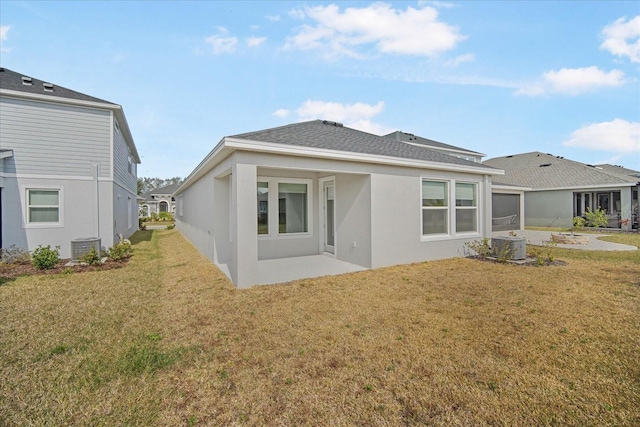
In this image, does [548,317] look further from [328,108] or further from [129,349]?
[328,108]

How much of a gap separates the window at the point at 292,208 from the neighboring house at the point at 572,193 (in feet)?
47.3

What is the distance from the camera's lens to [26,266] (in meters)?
8.42

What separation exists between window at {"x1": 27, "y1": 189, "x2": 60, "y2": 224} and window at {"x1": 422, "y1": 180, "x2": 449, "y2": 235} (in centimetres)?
1192

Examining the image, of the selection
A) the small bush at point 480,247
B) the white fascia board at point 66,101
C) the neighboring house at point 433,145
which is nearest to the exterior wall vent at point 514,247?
the small bush at point 480,247

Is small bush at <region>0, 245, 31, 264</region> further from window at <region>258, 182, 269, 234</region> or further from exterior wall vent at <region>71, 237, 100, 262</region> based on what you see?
window at <region>258, 182, 269, 234</region>

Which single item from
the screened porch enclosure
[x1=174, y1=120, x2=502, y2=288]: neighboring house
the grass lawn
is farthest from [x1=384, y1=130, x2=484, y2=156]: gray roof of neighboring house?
the grass lawn

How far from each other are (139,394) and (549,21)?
1409cm

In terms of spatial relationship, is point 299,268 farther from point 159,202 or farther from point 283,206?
point 159,202

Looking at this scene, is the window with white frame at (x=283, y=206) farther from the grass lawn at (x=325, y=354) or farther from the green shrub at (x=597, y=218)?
the green shrub at (x=597, y=218)

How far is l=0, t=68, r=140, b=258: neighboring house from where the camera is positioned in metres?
9.34

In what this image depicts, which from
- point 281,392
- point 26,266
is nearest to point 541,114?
point 281,392

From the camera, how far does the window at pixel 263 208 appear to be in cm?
894

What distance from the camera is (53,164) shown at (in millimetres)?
9859

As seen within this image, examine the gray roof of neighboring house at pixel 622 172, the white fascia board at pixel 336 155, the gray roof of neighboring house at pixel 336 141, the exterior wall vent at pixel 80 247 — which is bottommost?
the exterior wall vent at pixel 80 247
